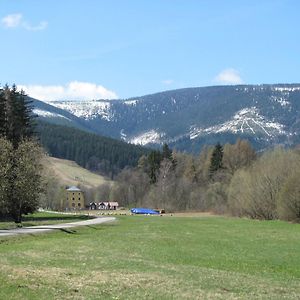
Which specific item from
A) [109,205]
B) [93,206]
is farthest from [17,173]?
[93,206]

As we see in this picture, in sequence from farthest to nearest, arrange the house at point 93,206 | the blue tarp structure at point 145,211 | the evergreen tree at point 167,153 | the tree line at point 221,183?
the house at point 93,206 → the evergreen tree at point 167,153 → the blue tarp structure at point 145,211 → the tree line at point 221,183

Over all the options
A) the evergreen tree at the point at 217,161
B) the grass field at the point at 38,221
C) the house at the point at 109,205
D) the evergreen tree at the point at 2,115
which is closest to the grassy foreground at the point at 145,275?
the grass field at the point at 38,221

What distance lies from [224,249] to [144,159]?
13655 cm

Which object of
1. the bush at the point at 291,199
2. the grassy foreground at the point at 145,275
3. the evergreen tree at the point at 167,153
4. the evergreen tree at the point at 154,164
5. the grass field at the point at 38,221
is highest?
the evergreen tree at the point at 167,153

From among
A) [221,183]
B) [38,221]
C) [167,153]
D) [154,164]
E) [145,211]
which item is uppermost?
[167,153]

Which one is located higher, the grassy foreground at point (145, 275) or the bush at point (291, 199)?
the bush at point (291, 199)

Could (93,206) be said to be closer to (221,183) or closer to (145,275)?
(221,183)

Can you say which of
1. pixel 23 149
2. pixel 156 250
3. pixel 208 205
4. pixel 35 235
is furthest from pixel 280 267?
pixel 208 205

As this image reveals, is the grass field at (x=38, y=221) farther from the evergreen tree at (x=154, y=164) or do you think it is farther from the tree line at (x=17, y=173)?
the evergreen tree at (x=154, y=164)

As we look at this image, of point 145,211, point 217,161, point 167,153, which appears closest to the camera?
point 145,211

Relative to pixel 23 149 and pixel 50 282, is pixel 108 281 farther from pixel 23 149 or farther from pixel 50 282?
pixel 23 149

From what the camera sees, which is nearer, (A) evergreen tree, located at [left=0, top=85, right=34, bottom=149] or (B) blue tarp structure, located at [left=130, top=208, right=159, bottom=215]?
(A) evergreen tree, located at [left=0, top=85, right=34, bottom=149]

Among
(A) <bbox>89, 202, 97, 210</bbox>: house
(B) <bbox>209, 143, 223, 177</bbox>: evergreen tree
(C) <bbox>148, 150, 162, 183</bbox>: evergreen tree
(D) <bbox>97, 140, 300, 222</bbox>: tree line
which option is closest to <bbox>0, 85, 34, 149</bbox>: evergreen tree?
(D) <bbox>97, 140, 300, 222</bbox>: tree line

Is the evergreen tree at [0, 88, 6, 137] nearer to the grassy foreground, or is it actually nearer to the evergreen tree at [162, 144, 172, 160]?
the grassy foreground
